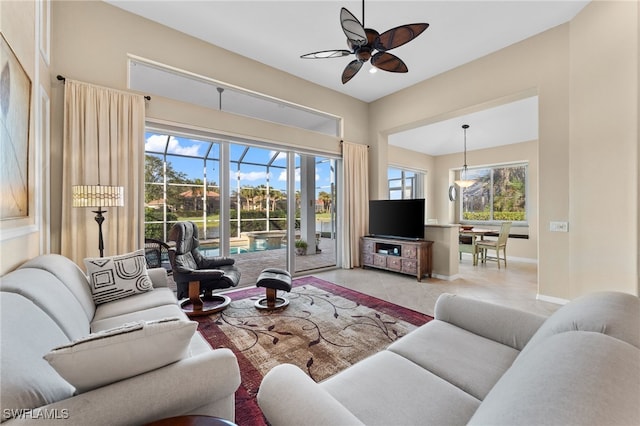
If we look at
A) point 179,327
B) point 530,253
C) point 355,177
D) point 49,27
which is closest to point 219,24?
point 49,27

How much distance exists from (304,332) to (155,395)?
188cm

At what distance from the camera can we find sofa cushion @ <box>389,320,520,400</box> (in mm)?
1227

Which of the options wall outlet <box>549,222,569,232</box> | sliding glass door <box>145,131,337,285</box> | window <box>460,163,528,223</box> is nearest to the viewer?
wall outlet <box>549,222,569,232</box>

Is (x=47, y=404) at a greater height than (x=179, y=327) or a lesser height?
lesser

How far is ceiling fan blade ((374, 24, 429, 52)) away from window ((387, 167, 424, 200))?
5843 millimetres

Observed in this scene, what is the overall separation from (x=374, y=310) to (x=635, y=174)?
3.16m

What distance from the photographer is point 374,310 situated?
127 inches

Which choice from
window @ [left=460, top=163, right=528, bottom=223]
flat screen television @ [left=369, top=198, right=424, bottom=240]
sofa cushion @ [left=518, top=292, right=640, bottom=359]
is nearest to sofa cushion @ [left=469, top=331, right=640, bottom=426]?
sofa cushion @ [left=518, top=292, right=640, bottom=359]

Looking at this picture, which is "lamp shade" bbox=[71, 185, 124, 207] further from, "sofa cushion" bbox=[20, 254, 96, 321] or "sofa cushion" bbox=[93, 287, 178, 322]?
"sofa cushion" bbox=[93, 287, 178, 322]

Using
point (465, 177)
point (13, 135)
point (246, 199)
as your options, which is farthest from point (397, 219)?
point (13, 135)

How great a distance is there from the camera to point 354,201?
555cm

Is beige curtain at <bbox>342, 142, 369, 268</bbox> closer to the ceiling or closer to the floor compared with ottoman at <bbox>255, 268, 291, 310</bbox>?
closer to the ceiling

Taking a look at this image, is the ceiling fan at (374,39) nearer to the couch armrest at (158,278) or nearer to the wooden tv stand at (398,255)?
the couch armrest at (158,278)

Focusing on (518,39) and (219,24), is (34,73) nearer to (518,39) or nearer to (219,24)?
(219,24)
